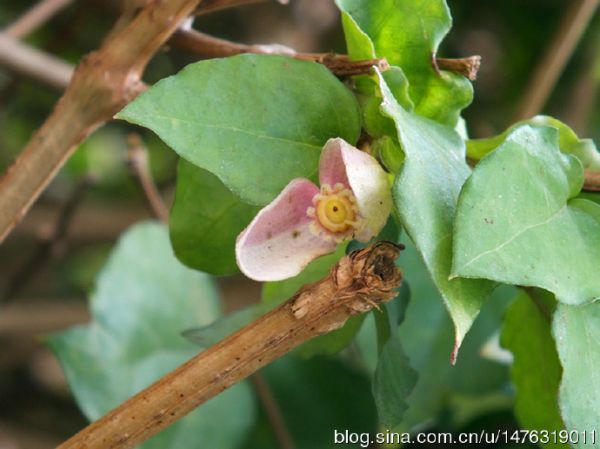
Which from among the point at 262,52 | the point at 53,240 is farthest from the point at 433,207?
the point at 53,240

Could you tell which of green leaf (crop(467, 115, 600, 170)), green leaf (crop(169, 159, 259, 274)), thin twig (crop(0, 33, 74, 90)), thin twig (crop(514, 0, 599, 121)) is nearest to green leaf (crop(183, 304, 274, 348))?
green leaf (crop(169, 159, 259, 274))

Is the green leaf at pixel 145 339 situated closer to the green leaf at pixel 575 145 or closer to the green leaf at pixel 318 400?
the green leaf at pixel 318 400

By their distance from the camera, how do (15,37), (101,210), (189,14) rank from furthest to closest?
(101,210) → (15,37) → (189,14)

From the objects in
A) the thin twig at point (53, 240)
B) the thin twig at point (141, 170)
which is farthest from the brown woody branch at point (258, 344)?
the thin twig at point (53, 240)

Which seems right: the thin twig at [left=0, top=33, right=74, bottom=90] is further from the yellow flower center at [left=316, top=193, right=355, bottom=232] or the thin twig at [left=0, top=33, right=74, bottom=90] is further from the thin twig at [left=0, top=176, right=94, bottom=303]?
the yellow flower center at [left=316, top=193, right=355, bottom=232]

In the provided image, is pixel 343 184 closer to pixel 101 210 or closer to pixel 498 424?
pixel 498 424

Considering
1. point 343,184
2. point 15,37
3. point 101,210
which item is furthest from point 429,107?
point 101,210
